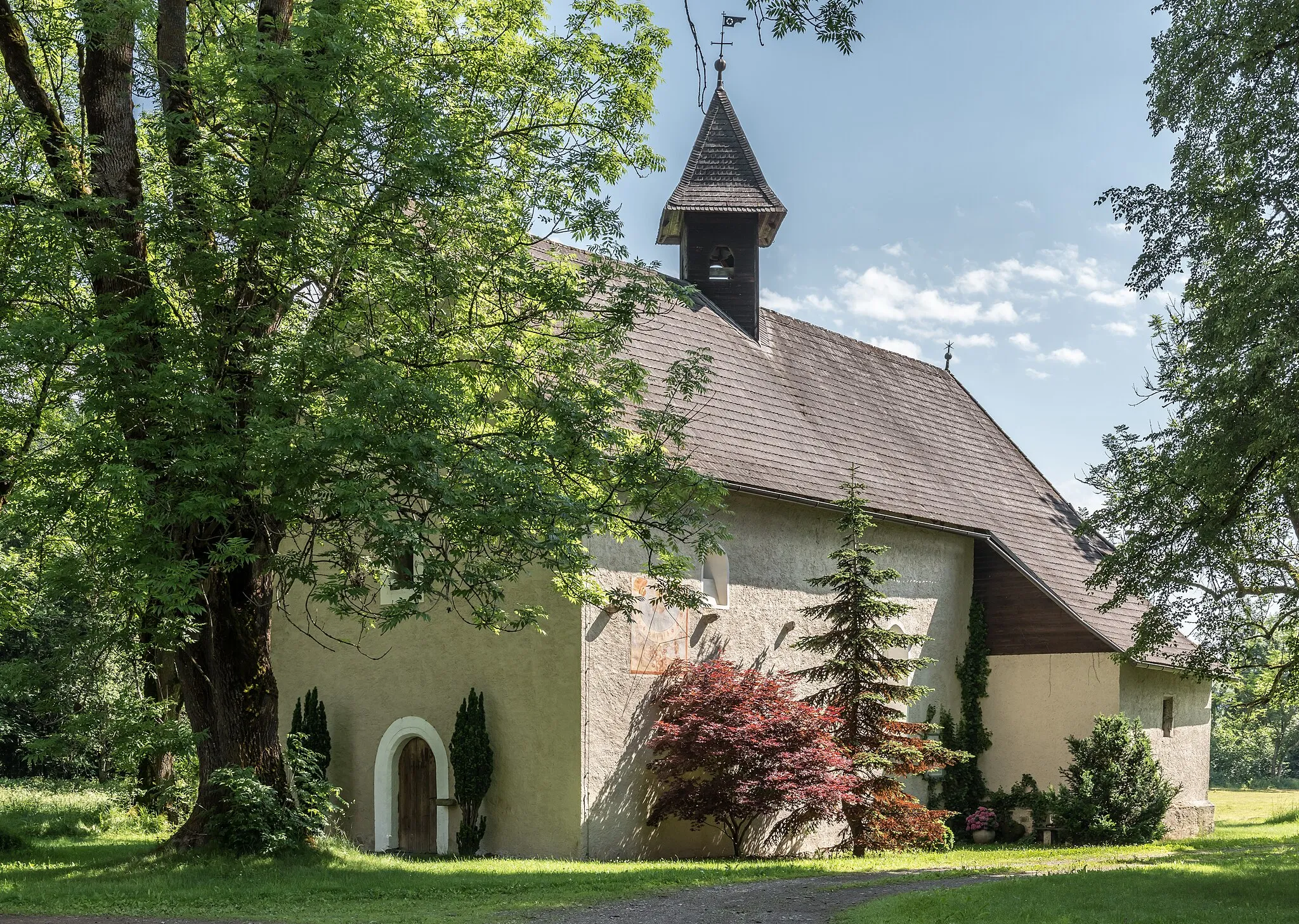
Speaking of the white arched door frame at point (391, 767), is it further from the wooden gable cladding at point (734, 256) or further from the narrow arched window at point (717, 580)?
the wooden gable cladding at point (734, 256)

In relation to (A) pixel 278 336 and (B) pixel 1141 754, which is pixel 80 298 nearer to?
(A) pixel 278 336

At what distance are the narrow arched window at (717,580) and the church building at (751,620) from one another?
0.03 meters

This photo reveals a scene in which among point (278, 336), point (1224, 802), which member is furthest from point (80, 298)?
point (1224, 802)

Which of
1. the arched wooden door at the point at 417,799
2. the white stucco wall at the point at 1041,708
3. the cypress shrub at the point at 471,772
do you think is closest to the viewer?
the cypress shrub at the point at 471,772

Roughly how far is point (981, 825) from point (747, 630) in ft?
20.1

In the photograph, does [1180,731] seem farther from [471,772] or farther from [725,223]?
[471,772]

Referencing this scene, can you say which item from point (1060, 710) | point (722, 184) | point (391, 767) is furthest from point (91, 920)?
point (722, 184)

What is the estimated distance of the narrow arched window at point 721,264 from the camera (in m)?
24.9

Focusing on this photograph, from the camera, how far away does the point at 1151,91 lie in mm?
13273

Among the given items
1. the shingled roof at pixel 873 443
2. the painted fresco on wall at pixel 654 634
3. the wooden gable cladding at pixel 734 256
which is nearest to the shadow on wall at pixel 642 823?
the painted fresco on wall at pixel 654 634

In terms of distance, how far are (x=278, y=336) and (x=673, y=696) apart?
313 inches

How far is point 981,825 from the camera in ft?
70.8

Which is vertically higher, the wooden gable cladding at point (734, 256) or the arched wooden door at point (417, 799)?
the wooden gable cladding at point (734, 256)

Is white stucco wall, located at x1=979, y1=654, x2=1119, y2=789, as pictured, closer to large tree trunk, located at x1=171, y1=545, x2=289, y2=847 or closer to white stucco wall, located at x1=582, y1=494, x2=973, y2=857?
white stucco wall, located at x1=582, y1=494, x2=973, y2=857
